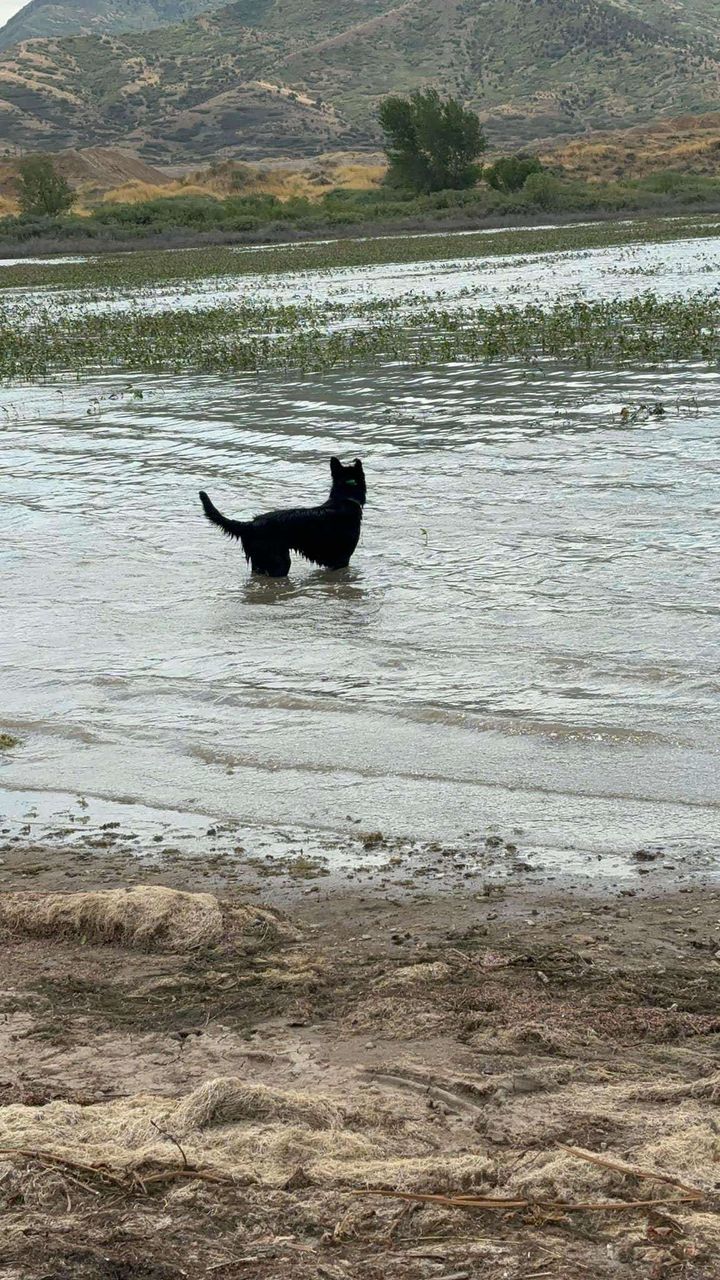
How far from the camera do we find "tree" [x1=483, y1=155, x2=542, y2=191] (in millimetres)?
81188

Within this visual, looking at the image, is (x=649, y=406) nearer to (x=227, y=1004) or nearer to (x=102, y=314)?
(x=227, y=1004)

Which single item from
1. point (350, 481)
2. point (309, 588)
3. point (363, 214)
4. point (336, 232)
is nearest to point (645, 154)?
point (363, 214)

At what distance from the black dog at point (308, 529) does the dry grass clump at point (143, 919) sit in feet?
17.8

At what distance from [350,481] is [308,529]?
0.49 meters

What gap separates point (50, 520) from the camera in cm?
1290

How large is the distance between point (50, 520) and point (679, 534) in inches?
234

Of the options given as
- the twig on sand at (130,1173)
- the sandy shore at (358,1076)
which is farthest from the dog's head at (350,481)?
the twig on sand at (130,1173)

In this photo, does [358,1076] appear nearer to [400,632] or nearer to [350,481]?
[400,632]

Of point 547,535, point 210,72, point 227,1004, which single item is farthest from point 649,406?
point 210,72

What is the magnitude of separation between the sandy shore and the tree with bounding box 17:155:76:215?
83568 millimetres

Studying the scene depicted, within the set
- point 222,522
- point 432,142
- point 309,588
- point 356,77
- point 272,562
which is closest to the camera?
point 222,522

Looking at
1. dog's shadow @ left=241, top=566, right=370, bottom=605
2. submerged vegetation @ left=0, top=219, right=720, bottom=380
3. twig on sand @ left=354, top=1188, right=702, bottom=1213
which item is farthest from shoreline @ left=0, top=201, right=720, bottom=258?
twig on sand @ left=354, top=1188, right=702, bottom=1213

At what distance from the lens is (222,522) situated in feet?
32.8

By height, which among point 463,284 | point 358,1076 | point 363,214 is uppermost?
point 363,214
